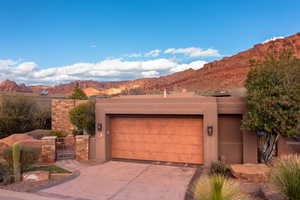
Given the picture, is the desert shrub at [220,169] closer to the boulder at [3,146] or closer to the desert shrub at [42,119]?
the boulder at [3,146]

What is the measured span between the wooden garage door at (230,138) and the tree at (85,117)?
290 inches

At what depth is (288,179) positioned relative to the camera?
505cm

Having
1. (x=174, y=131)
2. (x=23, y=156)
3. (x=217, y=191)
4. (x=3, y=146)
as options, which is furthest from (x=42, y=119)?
(x=217, y=191)

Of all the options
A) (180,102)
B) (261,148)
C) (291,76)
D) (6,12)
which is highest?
(6,12)

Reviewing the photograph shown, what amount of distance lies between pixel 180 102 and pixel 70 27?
59.4ft

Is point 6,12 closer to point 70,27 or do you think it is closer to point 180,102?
point 70,27

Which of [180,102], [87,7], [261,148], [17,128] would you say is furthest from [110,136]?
[87,7]

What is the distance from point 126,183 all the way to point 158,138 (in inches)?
125

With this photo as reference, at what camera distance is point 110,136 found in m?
11.2

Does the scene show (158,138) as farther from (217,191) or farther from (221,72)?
(221,72)

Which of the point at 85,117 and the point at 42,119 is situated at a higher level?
the point at 85,117

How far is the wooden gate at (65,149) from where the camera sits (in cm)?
1134

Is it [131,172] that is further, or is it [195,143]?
[195,143]

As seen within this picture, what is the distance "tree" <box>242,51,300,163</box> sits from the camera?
7.65 metres
